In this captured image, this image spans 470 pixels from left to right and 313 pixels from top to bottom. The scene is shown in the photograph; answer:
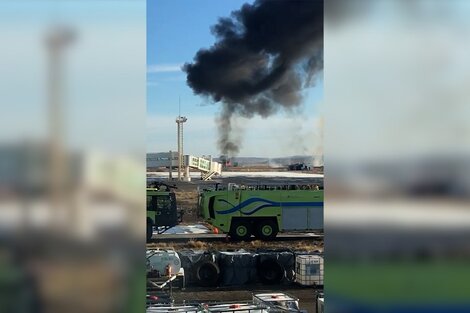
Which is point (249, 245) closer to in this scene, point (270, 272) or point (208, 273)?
point (270, 272)

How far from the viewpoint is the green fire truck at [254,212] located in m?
6.75

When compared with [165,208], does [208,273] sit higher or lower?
lower

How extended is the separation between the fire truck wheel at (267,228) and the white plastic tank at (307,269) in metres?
2.18

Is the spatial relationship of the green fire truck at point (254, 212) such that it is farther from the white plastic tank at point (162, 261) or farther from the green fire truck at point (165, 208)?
the white plastic tank at point (162, 261)

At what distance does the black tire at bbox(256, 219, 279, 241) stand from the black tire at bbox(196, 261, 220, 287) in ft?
7.49

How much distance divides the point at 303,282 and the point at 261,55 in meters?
2.36

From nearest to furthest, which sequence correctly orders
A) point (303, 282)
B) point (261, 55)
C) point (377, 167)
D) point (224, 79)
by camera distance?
1. point (377, 167)
2. point (261, 55)
3. point (224, 79)
4. point (303, 282)

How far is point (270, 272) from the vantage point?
15.1 ft

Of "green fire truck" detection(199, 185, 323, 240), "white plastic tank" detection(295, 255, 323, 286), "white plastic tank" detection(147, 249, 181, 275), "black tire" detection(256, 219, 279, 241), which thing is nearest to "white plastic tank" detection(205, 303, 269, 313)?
"white plastic tank" detection(147, 249, 181, 275)

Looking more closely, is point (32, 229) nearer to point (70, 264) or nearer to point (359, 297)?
point (70, 264)

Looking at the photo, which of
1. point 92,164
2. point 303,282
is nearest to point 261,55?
point 92,164

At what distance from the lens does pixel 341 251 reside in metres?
1.12

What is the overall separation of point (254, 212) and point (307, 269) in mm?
2548

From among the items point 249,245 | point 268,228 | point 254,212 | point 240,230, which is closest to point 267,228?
point 268,228
